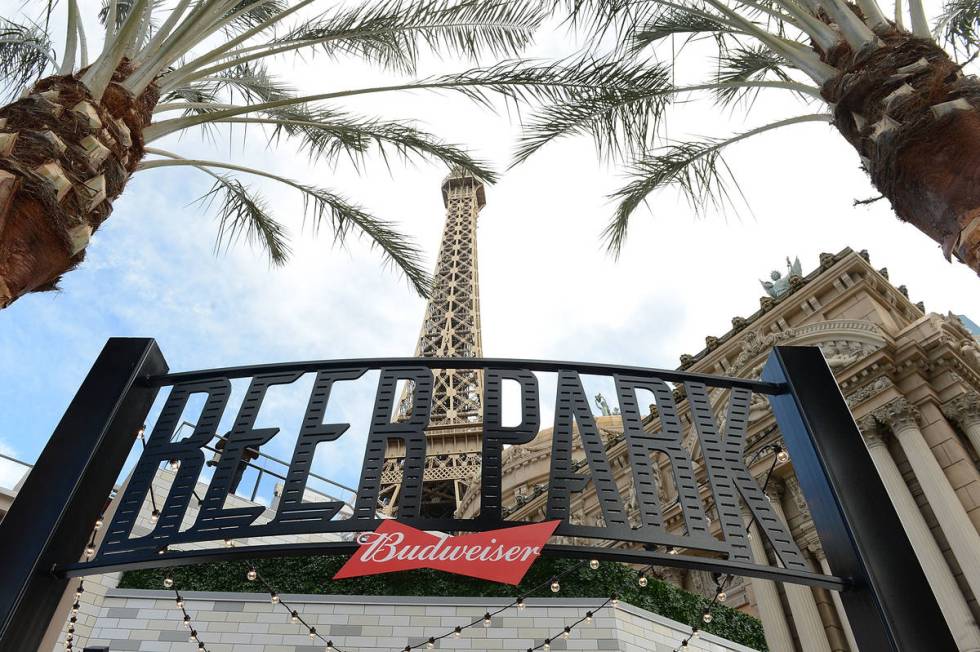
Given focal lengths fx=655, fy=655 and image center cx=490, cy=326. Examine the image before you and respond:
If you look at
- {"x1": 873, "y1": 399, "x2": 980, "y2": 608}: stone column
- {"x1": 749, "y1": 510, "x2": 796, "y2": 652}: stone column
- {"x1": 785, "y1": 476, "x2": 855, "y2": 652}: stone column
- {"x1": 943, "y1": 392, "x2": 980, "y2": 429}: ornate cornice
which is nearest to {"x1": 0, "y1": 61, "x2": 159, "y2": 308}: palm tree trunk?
{"x1": 785, "y1": 476, "x2": 855, "y2": 652}: stone column

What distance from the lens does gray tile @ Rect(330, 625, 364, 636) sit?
10.6 m

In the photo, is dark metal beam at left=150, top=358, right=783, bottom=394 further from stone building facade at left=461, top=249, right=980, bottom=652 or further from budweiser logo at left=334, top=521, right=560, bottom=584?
stone building facade at left=461, top=249, right=980, bottom=652

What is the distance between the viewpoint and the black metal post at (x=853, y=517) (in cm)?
200

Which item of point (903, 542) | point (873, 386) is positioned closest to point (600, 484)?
point (903, 542)

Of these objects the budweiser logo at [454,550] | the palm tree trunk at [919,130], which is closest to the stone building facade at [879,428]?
the palm tree trunk at [919,130]

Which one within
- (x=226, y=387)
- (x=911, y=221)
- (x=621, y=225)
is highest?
(x=621, y=225)

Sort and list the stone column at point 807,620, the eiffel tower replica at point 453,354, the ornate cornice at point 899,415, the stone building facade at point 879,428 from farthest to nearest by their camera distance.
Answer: the eiffel tower replica at point 453,354, the ornate cornice at point 899,415, the stone column at point 807,620, the stone building facade at point 879,428

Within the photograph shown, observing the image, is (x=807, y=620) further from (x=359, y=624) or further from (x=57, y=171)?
(x=57, y=171)

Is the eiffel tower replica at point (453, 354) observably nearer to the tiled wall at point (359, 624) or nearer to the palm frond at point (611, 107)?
the tiled wall at point (359, 624)

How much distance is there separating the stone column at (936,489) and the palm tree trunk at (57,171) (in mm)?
12404

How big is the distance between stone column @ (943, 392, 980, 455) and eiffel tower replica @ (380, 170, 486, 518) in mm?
21082

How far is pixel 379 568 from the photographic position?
6.97ft

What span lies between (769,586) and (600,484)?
40.4ft

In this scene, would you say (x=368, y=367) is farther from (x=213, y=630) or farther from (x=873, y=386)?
(x=873, y=386)
